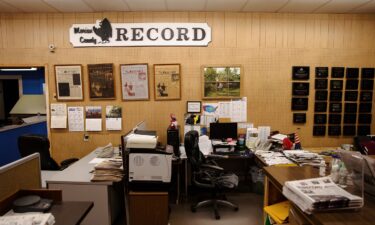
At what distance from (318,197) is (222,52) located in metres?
2.84

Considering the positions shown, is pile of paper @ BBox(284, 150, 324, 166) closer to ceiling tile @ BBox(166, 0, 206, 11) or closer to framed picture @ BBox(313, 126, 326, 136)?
framed picture @ BBox(313, 126, 326, 136)

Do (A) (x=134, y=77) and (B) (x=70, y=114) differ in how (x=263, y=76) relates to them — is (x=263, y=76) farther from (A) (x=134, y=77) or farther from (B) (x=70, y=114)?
(B) (x=70, y=114)

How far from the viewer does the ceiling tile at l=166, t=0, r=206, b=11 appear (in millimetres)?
3318

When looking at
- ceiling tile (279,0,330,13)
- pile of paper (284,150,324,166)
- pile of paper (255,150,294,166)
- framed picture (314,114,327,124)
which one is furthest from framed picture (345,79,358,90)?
pile of paper (255,150,294,166)

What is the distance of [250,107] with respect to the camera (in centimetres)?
388

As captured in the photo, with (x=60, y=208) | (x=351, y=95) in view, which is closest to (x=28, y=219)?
(x=60, y=208)

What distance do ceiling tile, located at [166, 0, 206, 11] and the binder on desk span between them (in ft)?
8.71

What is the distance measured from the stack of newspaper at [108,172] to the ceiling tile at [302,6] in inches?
121

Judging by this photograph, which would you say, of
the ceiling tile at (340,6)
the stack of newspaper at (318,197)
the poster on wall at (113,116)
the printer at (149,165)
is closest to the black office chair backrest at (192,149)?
the printer at (149,165)

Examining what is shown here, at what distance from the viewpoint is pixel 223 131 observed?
376cm

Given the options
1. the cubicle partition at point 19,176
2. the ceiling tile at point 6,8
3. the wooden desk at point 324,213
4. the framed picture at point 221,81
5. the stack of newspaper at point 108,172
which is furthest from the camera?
the framed picture at point 221,81

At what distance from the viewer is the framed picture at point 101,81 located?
148 inches

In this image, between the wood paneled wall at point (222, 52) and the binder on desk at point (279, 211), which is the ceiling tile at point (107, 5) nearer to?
the wood paneled wall at point (222, 52)

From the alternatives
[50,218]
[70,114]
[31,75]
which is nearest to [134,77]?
[70,114]
